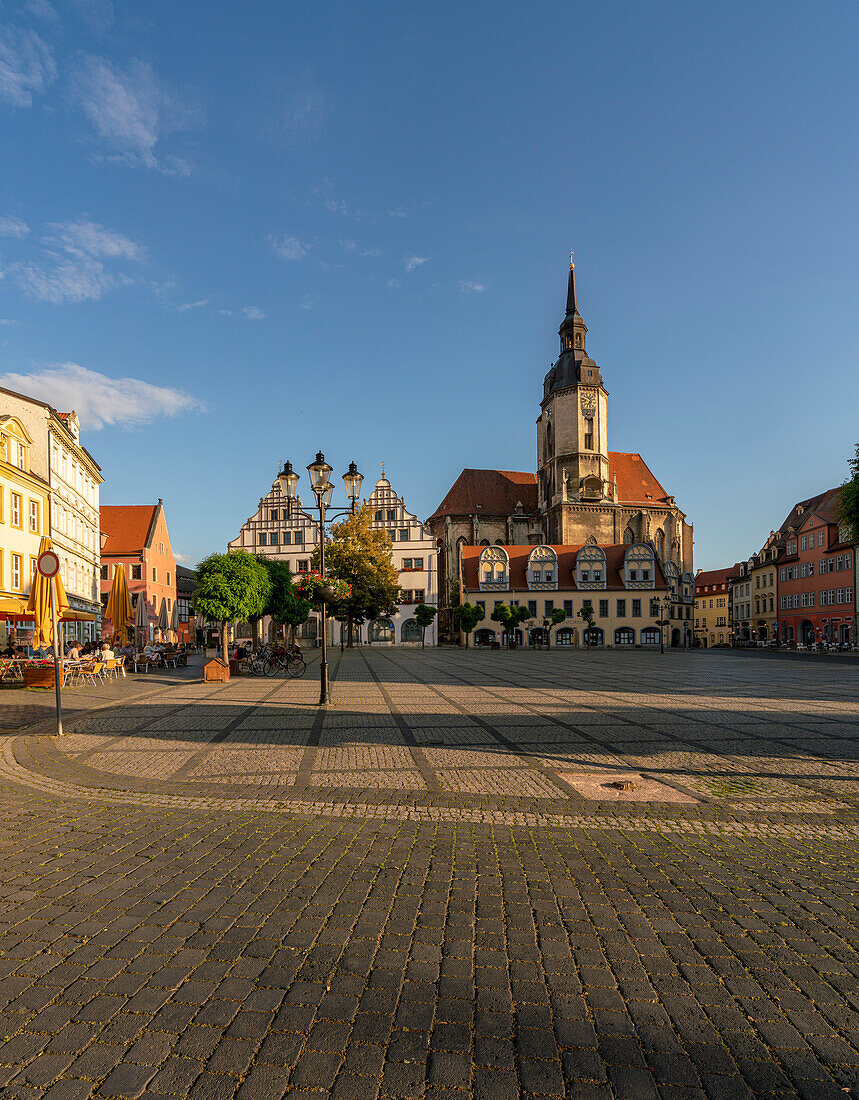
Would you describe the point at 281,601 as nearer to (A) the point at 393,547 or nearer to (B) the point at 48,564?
(A) the point at 393,547

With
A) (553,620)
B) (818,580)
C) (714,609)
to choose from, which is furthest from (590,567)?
(714,609)

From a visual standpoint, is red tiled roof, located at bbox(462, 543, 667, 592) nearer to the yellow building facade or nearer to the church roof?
the church roof

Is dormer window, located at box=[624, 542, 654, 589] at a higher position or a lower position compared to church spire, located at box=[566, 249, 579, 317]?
lower

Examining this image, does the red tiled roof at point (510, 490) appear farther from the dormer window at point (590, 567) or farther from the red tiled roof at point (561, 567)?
the dormer window at point (590, 567)

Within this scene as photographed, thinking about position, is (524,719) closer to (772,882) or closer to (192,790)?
(192,790)

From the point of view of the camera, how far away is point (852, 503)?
4225 centimetres

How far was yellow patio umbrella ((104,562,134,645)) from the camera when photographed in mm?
28219

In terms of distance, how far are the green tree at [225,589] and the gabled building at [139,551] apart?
28.4m

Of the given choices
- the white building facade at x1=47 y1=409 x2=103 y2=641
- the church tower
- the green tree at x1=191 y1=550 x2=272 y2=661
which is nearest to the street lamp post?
the green tree at x1=191 y1=550 x2=272 y2=661

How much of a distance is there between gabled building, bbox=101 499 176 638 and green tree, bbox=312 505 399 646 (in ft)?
43.4

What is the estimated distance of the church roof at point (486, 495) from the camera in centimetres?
7956

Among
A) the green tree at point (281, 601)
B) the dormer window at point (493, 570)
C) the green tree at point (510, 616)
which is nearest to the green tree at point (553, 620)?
the green tree at point (510, 616)

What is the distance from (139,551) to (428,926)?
54204 millimetres

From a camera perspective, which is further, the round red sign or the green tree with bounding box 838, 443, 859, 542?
the green tree with bounding box 838, 443, 859, 542
